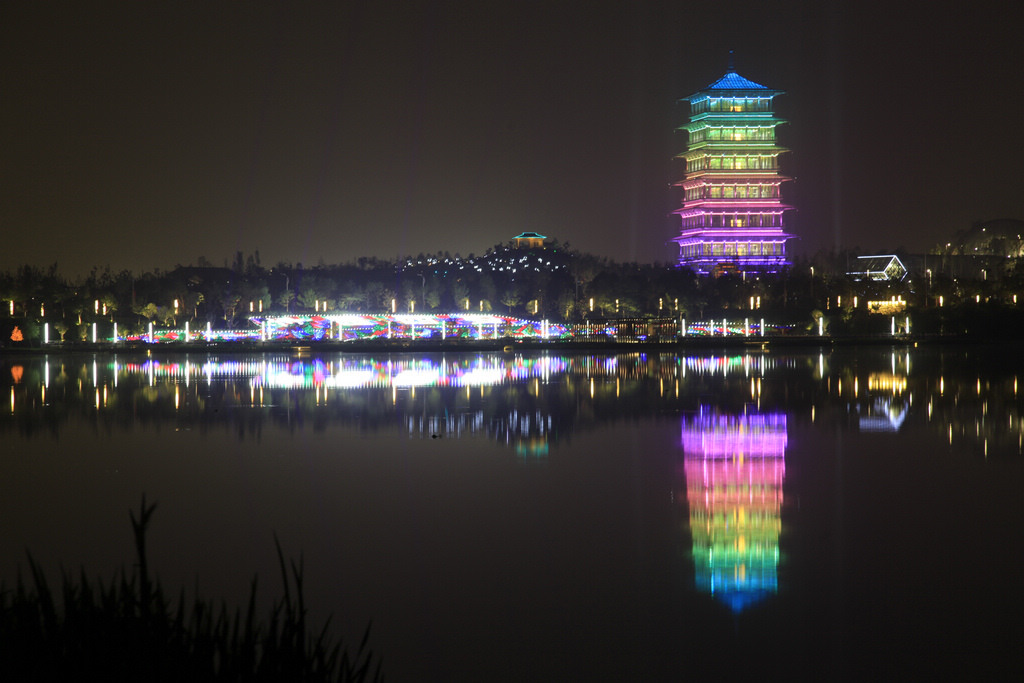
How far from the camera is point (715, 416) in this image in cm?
1981

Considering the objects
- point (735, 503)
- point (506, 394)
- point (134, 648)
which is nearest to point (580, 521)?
point (735, 503)

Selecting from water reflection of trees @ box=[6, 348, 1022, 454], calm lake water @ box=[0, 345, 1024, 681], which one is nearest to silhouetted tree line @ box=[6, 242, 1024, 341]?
water reflection of trees @ box=[6, 348, 1022, 454]

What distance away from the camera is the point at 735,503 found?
1145cm

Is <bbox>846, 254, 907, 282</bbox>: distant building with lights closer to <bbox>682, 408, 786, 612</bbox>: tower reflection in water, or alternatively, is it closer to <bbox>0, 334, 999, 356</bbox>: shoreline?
<bbox>0, 334, 999, 356</bbox>: shoreline

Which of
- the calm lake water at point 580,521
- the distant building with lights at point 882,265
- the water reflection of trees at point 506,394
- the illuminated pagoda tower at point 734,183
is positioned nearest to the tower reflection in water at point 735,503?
the calm lake water at point 580,521

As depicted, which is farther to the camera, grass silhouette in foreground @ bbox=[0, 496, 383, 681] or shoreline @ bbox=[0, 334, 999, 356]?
shoreline @ bbox=[0, 334, 999, 356]

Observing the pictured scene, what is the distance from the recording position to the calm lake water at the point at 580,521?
7.18 meters

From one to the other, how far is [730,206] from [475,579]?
10593cm

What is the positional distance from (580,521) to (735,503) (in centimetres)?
170

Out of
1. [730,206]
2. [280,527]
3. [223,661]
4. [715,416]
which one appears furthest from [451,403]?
[730,206]

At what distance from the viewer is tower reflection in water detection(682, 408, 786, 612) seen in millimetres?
8484

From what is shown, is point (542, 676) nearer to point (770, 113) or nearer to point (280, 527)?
point (280, 527)

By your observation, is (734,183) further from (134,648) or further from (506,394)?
(134,648)

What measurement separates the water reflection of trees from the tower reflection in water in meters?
2.17
